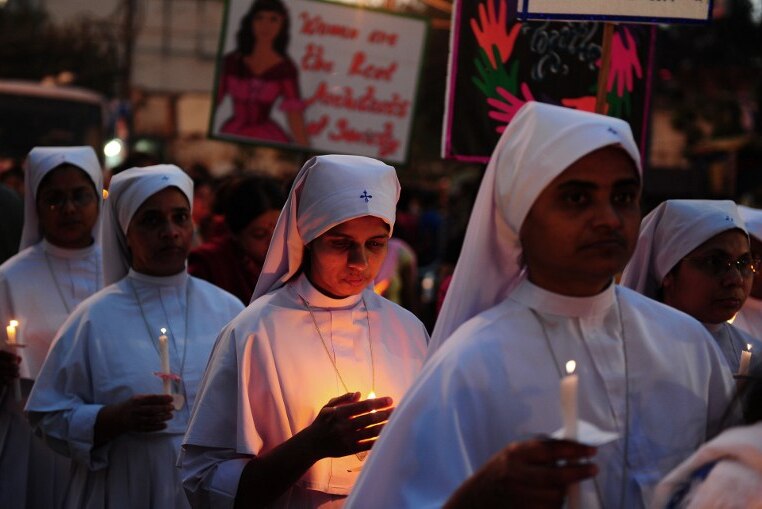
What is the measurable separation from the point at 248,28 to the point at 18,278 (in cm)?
376

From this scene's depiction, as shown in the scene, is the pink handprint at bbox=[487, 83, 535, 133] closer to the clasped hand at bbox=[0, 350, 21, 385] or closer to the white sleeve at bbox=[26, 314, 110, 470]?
the white sleeve at bbox=[26, 314, 110, 470]

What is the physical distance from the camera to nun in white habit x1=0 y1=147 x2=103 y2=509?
A: 686cm

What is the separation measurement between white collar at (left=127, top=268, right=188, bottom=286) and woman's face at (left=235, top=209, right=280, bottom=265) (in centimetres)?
126

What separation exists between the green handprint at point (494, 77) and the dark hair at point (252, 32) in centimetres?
362

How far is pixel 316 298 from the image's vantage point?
470cm

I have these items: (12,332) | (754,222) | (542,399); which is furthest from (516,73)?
(542,399)

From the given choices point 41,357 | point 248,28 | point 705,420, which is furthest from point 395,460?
point 248,28

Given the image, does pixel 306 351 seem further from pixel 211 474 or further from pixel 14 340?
pixel 14 340

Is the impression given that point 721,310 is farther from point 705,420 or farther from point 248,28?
point 248,28

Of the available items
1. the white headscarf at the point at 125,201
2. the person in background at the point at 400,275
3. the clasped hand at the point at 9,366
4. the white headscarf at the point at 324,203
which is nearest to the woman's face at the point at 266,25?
the person in background at the point at 400,275

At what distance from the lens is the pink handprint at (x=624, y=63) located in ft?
22.3

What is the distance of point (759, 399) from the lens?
9.52 ft

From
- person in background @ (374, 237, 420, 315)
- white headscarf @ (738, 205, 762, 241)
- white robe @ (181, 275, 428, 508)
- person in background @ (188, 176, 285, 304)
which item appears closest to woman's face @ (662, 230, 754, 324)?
white headscarf @ (738, 205, 762, 241)

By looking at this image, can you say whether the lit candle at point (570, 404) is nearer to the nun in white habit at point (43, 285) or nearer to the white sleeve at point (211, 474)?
the white sleeve at point (211, 474)
